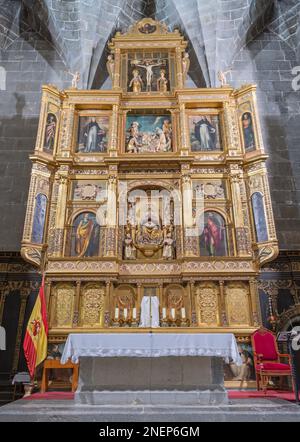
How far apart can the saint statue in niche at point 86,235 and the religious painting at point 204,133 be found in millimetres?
3510

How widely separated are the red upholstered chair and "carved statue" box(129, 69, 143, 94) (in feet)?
25.3

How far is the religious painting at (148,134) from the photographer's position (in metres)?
10.7

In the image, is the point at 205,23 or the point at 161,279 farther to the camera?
the point at 205,23

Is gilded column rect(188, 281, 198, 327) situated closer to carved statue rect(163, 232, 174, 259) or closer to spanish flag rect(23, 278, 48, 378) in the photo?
carved statue rect(163, 232, 174, 259)

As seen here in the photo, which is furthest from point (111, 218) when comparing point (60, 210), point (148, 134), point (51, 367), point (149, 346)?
point (149, 346)

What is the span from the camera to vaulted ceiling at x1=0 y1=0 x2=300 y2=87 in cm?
1320

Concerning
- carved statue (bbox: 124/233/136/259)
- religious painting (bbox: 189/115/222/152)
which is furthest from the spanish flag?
religious painting (bbox: 189/115/222/152)

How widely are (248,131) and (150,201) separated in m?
3.36

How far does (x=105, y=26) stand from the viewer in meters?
13.6

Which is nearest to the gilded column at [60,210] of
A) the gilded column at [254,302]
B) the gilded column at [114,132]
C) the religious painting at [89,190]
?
the religious painting at [89,190]

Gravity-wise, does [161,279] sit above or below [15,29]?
below

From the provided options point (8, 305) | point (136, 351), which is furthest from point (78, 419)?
point (8, 305)
